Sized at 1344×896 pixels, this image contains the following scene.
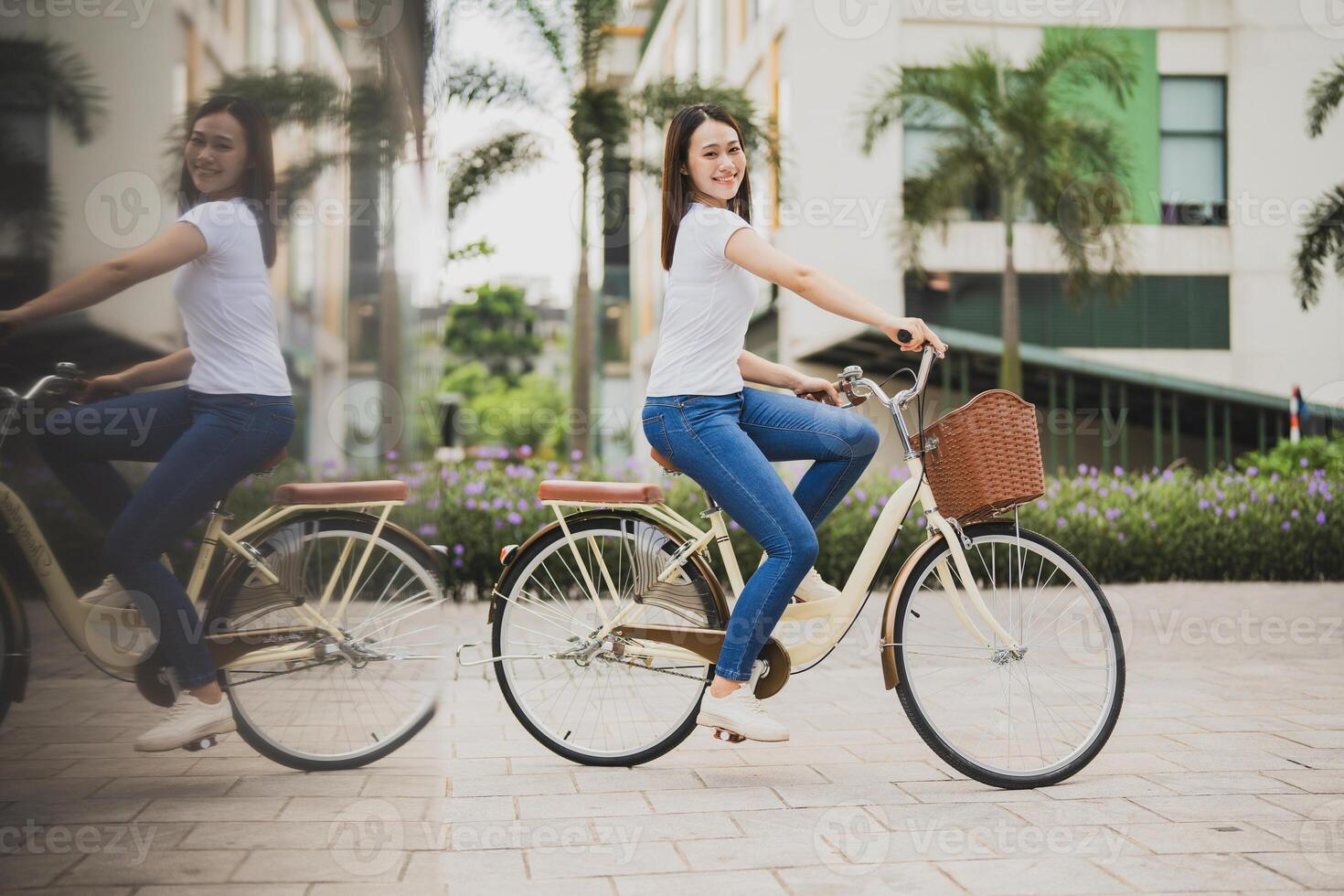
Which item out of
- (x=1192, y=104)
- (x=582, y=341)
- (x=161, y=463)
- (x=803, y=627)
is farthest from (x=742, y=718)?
(x=1192, y=104)

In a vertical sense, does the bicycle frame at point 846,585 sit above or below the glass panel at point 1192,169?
below

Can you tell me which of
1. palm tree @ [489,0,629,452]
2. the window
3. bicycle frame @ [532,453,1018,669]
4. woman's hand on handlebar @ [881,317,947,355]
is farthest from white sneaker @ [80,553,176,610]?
the window

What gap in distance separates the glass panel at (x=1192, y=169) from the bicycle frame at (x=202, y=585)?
61.5 ft

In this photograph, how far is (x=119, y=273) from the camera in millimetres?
1537

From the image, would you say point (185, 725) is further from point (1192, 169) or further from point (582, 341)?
point (1192, 169)

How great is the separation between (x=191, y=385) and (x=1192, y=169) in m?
19.6

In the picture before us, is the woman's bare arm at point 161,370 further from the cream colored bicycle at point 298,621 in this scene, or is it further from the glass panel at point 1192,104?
the glass panel at point 1192,104

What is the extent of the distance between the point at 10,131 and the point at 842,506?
8519 mm

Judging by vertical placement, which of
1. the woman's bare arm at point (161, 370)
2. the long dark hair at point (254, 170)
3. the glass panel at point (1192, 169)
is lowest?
the woman's bare arm at point (161, 370)

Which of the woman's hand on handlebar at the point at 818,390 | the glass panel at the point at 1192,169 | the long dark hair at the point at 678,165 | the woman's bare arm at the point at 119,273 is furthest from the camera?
the glass panel at the point at 1192,169

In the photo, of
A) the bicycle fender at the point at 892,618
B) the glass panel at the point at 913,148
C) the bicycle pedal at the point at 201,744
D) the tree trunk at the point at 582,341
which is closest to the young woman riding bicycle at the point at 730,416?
the bicycle fender at the point at 892,618

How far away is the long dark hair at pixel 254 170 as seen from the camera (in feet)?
5.25

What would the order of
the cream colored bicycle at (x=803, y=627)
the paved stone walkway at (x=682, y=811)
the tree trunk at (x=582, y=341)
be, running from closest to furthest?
the paved stone walkway at (x=682, y=811) < the cream colored bicycle at (x=803, y=627) < the tree trunk at (x=582, y=341)

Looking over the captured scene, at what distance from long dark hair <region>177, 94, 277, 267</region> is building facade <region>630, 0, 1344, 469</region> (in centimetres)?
1568
